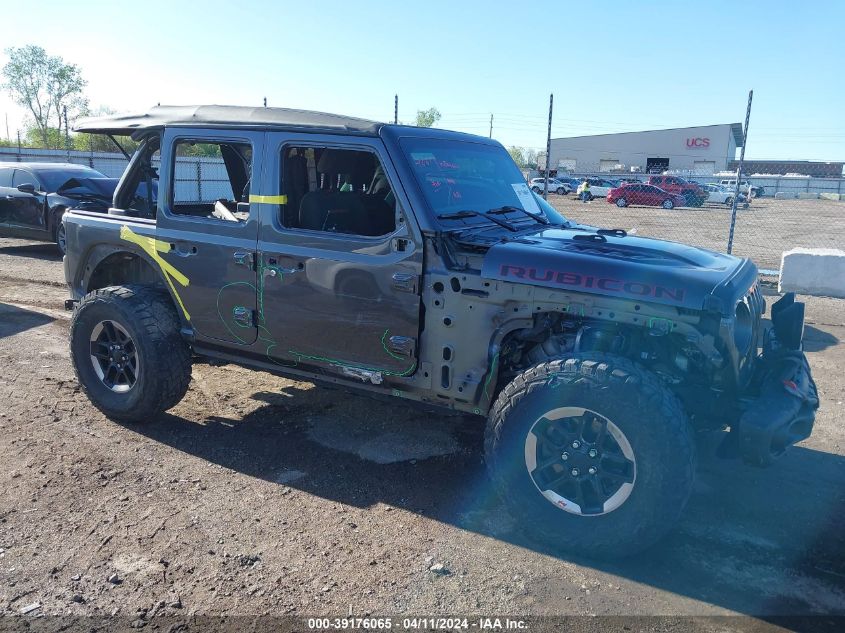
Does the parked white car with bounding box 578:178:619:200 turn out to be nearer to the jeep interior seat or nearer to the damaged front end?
the damaged front end

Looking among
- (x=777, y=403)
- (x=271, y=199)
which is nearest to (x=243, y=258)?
(x=271, y=199)

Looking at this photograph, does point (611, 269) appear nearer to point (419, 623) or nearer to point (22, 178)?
point (419, 623)

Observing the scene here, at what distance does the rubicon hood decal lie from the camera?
3.25 meters

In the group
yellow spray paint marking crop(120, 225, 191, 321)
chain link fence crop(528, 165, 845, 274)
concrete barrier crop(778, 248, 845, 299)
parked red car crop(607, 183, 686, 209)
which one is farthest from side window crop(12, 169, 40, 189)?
parked red car crop(607, 183, 686, 209)

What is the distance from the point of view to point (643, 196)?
35188 mm

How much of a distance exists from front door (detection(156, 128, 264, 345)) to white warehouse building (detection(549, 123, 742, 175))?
59.7 meters

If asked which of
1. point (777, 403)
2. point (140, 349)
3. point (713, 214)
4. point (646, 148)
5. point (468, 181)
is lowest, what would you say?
point (713, 214)

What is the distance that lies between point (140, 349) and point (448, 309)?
2.19 meters

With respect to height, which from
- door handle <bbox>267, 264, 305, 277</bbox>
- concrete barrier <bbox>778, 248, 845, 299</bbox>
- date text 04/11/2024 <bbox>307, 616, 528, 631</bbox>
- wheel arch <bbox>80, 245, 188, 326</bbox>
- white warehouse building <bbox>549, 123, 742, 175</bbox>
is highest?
white warehouse building <bbox>549, 123, 742, 175</bbox>

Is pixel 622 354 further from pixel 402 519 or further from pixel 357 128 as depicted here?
pixel 357 128

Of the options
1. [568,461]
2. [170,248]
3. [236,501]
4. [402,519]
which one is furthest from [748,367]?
[170,248]

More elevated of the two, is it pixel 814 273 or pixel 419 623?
pixel 814 273

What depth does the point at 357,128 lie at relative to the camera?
13.1 ft

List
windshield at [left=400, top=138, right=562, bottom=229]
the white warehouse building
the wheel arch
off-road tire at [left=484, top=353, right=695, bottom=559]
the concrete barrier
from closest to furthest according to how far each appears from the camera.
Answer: off-road tire at [left=484, top=353, right=695, bottom=559] < windshield at [left=400, top=138, right=562, bottom=229] < the wheel arch < the concrete barrier < the white warehouse building
